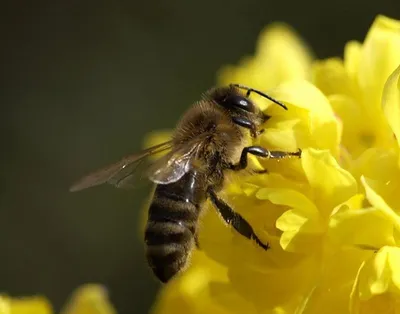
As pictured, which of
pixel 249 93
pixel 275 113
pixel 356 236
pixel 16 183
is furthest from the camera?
pixel 16 183

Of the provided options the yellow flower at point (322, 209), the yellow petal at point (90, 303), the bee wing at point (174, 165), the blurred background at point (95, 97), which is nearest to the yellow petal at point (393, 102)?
the yellow flower at point (322, 209)

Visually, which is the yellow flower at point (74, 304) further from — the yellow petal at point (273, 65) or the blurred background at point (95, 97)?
the blurred background at point (95, 97)

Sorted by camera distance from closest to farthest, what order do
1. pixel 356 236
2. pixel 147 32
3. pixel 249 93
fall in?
pixel 356 236 → pixel 249 93 → pixel 147 32

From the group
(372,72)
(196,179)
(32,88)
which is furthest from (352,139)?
(32,88)

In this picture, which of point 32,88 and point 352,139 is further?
point 32,88

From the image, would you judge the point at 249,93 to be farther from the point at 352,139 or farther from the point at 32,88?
the point at 32,88

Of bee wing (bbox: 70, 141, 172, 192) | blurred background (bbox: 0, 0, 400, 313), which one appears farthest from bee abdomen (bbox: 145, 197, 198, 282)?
blurred background (bbox: 0, 0, 400, 313)

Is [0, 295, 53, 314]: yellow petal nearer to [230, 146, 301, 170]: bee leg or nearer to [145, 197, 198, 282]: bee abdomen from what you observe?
[145, 197, 198, 282]: bee abdomen
